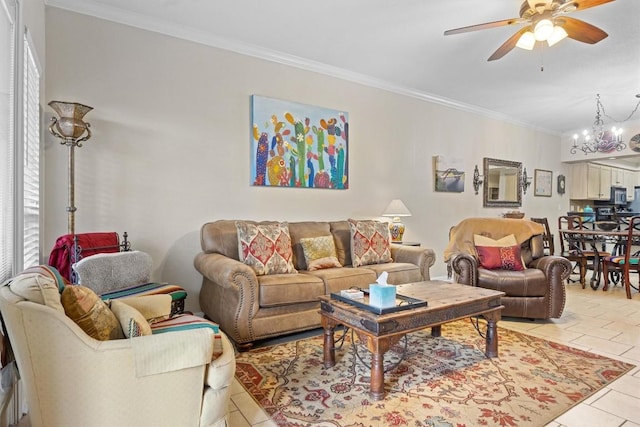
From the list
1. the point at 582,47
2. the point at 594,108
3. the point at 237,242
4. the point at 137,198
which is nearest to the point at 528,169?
the point at 594,108

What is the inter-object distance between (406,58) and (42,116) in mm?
3453

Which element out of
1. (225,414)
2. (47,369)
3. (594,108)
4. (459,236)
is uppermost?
(594,108)

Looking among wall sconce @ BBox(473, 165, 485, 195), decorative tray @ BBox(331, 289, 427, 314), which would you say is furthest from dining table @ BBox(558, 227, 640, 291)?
decorative tray @ BBox(331, 289, 427, 314)

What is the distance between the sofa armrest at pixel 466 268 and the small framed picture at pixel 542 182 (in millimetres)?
4448

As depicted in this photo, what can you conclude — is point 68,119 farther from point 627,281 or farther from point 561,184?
point 561,184

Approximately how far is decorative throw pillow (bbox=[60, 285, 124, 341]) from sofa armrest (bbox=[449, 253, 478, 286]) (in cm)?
308

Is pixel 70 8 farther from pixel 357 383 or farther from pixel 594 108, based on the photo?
pixel 594 108

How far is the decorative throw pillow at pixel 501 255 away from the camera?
3.70m

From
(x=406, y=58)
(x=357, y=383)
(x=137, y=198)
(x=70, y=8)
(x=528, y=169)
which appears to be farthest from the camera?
(x=528, y=169)

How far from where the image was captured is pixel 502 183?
6.41 meters

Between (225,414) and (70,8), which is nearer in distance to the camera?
(225,414)

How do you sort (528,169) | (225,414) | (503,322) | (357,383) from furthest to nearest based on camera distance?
(528,169) → (503,322) → (357,383) → (225,414)

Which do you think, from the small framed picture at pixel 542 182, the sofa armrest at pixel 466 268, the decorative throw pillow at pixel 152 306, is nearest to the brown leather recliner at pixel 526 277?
the sofa armrest at pixel 466 268

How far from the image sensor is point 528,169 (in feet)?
22.8
